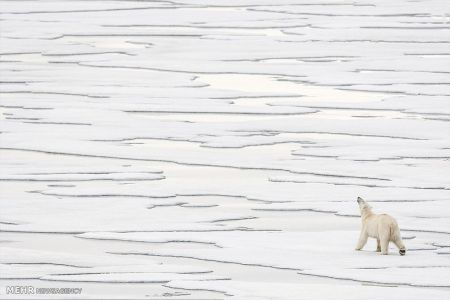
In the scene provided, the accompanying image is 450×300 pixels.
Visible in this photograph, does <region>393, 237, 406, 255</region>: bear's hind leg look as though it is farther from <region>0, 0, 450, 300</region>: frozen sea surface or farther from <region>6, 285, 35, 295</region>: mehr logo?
<region>6, 285, 35, 295</region>: mehr logo

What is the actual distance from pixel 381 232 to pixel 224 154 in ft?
10.1

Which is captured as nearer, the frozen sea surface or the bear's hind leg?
the frozen sea surface

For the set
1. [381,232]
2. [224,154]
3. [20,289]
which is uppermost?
[381,232]

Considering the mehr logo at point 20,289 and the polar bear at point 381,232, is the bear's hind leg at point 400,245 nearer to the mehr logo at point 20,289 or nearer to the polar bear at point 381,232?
the polar bear at point 381,232

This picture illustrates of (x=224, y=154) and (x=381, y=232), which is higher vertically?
(x=381, y=232)

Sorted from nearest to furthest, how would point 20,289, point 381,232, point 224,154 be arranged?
point 20,289
point 381,232
point 224,154

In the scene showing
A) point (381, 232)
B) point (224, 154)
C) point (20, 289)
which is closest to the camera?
point (20, 289)

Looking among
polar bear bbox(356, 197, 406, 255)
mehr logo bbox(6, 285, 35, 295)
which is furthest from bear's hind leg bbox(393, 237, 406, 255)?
mehr logo bbox(6, 285, 35, 295)

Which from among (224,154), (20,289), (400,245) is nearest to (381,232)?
(400,245)

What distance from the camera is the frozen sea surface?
20.6ft

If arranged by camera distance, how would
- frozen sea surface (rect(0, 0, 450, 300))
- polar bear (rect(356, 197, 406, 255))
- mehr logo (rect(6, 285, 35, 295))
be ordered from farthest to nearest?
polar bear (rect(356, 197, 406, 255))
frozen sea surface (rect(0, 0, 450, 300))
mehr logo (rect(6, 285, 35, 295))

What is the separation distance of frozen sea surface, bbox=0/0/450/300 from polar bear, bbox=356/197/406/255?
0.26 ft

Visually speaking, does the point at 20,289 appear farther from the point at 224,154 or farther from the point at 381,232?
the point at 224,154

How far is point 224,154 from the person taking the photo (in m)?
9.42
